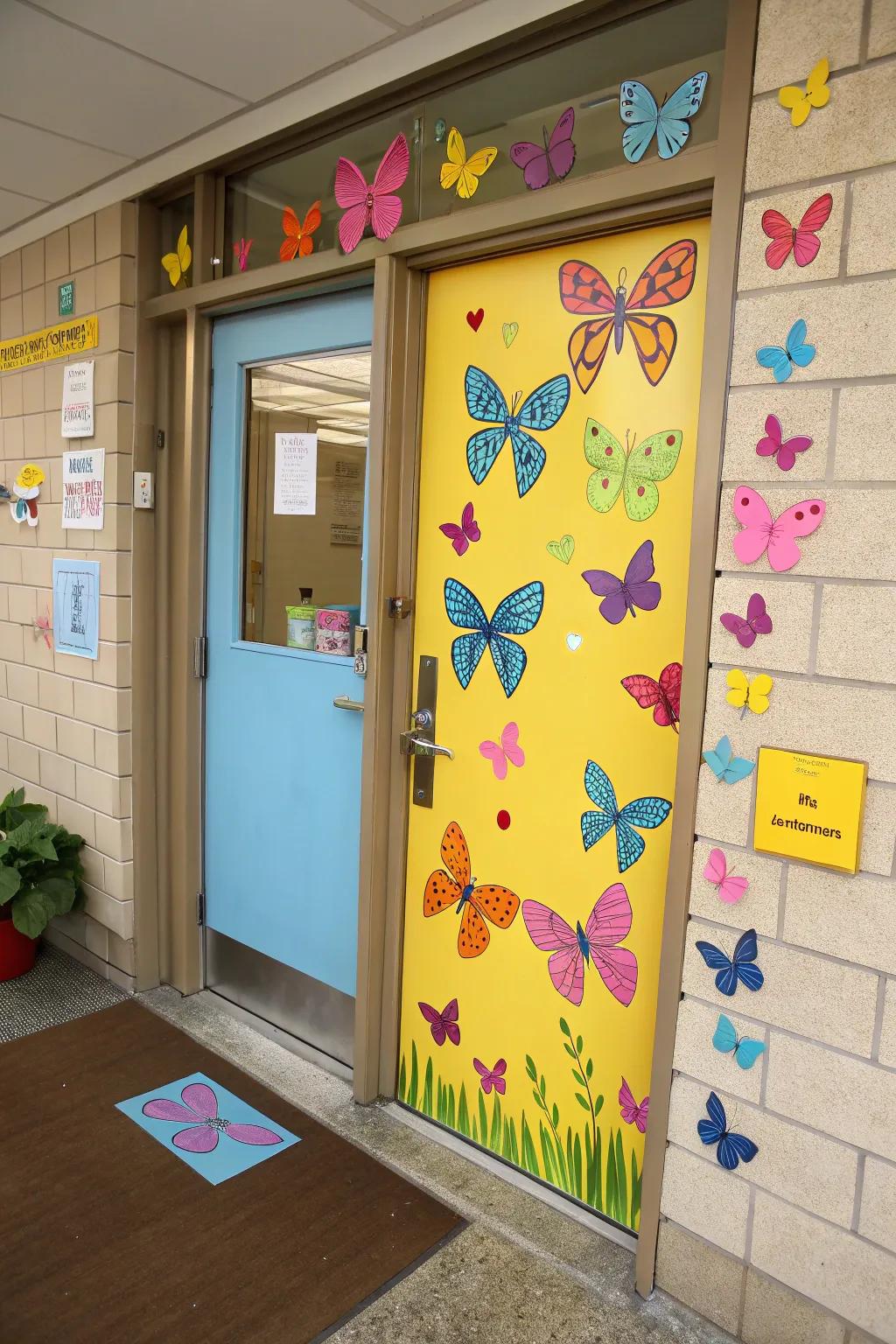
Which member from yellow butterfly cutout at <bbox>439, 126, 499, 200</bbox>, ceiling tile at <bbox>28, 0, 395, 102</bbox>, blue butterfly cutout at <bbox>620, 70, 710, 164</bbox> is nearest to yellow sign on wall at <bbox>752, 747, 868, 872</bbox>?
blue butterfly cutout at <bbox>620, 70, 710, 164</bbox>

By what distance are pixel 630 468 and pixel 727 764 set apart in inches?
24.3

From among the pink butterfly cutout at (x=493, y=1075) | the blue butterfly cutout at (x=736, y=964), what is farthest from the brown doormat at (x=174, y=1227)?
the blue butterfly cutout at (x=736, y=964)

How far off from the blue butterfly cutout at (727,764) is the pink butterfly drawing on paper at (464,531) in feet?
2.51

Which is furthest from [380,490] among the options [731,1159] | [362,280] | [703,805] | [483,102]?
[731,1159]

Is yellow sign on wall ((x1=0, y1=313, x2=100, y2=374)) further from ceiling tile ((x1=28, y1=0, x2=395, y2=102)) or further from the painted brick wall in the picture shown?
the painted brick wall

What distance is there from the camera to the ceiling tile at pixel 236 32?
5.94 feet

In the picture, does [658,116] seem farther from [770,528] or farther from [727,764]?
[727,764]

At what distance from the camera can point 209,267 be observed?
258cm

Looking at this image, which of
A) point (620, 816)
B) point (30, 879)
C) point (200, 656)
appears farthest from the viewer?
point (30, 879)

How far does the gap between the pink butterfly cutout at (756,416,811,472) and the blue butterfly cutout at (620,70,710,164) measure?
1.80 feet

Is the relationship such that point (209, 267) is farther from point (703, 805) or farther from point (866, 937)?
point (866, 937)

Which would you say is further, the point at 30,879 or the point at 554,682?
the point at 30,879

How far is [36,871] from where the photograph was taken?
296 cm

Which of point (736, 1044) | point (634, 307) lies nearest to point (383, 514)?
point (634, 307)
